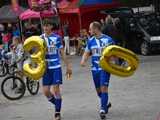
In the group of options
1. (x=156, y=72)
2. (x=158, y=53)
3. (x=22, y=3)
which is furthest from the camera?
(x=22, y=3)

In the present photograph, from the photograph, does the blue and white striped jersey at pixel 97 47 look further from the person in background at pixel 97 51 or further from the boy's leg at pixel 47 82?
the boy's leg at pixel 47 82

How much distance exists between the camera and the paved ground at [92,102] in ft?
38.2

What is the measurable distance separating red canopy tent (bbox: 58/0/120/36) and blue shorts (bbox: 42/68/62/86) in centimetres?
2056

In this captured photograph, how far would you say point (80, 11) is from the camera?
31938 millimetres

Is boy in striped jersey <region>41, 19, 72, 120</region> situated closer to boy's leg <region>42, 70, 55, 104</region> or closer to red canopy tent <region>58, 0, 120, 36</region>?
boy's leg <region>42, 70, 55, 104</region>

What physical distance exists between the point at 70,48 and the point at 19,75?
17.2 metres

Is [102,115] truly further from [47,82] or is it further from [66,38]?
[66,38]

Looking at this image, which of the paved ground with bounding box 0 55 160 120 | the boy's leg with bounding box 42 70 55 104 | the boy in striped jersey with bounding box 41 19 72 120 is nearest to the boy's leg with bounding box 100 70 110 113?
the paved ground with bounding box 0 55 160 120

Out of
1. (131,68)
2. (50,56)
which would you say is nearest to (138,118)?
(131,68)

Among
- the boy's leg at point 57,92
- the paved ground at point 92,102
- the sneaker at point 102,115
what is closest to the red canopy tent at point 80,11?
the paved ground at point 92,102

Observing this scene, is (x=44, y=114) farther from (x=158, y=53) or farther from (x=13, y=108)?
(x=158, y=53)

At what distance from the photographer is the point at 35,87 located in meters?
15.9

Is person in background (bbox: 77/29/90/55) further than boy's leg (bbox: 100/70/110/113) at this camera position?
Yes

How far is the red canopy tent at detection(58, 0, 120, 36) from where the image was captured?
3217 cm
